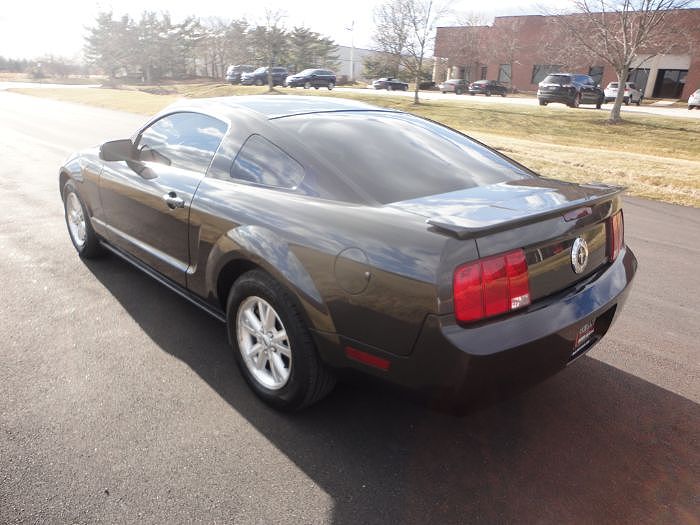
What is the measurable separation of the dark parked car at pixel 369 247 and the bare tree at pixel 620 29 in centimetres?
1989

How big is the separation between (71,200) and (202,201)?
261 cm

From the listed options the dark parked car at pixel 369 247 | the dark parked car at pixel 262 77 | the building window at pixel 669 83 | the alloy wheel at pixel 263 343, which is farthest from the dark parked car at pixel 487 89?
the alloy wheel at pixel 263 343

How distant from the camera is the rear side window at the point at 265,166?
277 cm

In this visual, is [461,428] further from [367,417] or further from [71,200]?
[71,200]

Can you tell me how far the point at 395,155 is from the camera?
9.73 ft

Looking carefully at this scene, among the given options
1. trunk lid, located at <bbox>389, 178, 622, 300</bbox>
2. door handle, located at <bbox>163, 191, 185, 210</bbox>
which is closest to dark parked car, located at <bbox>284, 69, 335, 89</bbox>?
door handle, located at <bbox>163, 191, 185, 210</bbox>

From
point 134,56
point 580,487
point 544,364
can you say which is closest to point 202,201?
point 544,364

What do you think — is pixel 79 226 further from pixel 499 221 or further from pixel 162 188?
pixel 499 221

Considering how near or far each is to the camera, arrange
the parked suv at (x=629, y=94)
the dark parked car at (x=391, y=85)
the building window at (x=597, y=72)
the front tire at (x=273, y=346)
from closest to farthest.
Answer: the front tire at (x=273, y=346) < the parked suv at (x=629, y=94) < the building window at (x=597, y=72) < the dark parked car at (x=391, y=85)

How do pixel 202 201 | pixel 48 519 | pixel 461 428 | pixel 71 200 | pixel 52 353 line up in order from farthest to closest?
pixel 71 200, pixel 52 353, pixel 202 201, pixel 461 428, pixel 48 519

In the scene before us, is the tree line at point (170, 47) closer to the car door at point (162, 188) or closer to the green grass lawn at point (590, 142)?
the green grass lawn at point (590, 142)

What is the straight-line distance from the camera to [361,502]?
88.0 inches

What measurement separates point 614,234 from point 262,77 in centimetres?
4548

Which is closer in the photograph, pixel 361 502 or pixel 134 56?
pixel 361 502
